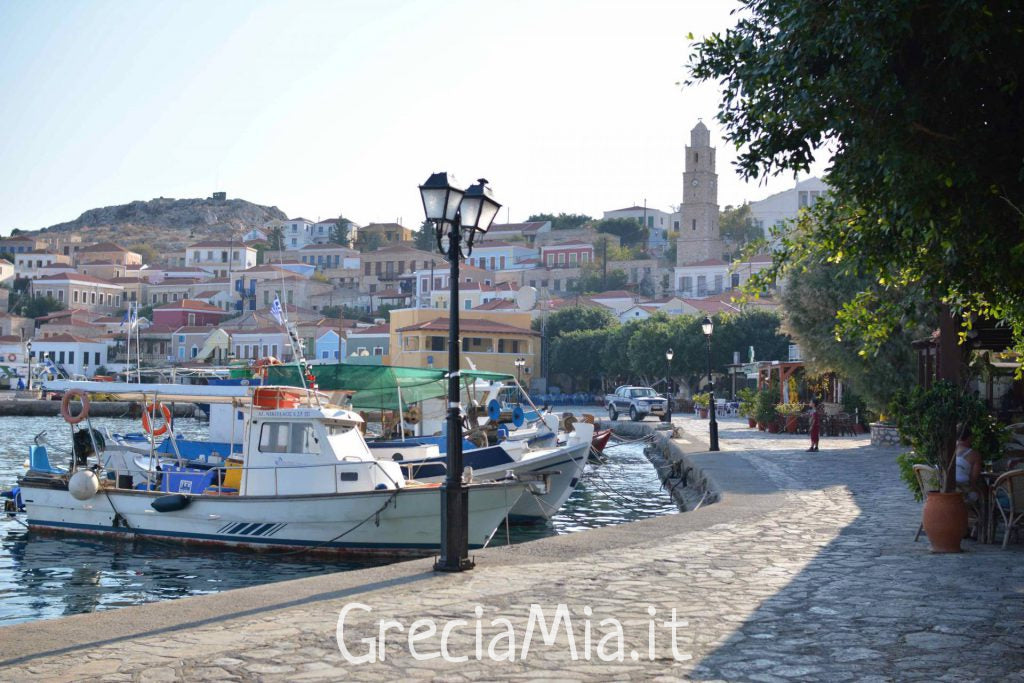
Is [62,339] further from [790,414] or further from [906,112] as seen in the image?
[906,112]

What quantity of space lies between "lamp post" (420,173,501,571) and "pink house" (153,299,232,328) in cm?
12324

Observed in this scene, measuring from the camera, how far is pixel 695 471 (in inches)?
1015

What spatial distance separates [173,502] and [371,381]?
261 inches

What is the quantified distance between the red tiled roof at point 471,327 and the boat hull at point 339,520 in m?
63.6

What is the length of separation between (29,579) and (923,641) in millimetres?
15510

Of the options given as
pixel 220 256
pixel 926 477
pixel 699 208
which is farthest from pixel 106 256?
pixel 926 477

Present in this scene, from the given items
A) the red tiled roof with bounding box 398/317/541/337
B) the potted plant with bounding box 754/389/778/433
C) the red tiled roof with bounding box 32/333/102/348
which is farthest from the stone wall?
the red tiled roof with bounding box 32/333/102/348

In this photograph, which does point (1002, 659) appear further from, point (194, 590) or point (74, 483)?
point (74, 483)

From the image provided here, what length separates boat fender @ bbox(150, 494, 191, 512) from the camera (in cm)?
1983

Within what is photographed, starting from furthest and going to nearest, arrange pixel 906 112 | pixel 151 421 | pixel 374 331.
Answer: pixel 374 331 → pixel 151 421 → pixel 906 112

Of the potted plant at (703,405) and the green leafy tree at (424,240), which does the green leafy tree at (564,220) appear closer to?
the green leafy tree at (424,240)

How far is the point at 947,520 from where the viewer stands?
10836 millimetres

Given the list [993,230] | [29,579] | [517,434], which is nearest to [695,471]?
[517,434]

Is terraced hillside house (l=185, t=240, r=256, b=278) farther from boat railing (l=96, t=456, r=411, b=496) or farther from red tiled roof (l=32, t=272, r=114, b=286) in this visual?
boat railing (l=96, t=456, r=411, b=496)
